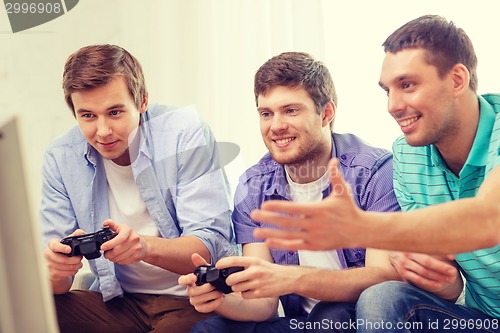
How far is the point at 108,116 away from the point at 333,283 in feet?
2.32

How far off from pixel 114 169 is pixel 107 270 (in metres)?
0.26

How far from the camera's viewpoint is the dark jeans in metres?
1.66

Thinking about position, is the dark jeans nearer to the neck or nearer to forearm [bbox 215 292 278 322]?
forearm [bbox 215 292 278 322]

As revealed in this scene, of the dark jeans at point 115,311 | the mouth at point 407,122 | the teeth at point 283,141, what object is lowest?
the dark jeans at point 115,311

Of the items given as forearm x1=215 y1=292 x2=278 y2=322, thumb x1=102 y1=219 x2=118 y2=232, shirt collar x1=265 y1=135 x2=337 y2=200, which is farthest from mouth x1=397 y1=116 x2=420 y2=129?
thumb x1=102 y1=219 x2=118 y2=232

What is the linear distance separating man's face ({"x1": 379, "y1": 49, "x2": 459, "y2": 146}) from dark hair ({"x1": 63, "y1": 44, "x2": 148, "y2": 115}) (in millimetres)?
657

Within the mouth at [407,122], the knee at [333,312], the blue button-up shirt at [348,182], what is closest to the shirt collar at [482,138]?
the mouth at [407,122]

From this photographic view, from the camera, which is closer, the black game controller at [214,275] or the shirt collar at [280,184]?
the black game controller at [214,275]

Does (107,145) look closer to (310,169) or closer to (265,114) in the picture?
(265,114)

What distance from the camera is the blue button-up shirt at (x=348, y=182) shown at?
1.55 meters

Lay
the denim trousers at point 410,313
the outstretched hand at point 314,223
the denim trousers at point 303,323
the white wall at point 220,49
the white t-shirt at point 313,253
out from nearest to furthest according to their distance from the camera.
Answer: the outstretched hand at point 314,223, the denim trousers at point 410,313, the denim trousers at point 303,323, the white t-shirt at point 313,253, the white wall at point 220,49

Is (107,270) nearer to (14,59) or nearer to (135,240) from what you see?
(135,240)

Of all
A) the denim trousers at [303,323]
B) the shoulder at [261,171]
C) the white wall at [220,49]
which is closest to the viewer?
the denim trousers at [303,323]

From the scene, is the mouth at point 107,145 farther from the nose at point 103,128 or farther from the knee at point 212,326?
the knee at point 212,326
